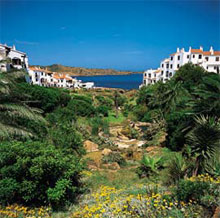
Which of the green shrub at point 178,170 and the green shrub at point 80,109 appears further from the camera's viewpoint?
the green shrub at point 80,109

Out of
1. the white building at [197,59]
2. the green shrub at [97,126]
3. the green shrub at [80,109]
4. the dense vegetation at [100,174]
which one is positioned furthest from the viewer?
the white building at [197,59]

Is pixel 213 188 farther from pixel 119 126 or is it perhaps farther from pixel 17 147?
pixel 119 126

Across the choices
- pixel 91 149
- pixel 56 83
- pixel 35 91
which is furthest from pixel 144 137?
pixel 56 83

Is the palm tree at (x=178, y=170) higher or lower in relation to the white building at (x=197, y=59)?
lower

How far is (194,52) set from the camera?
44.3m

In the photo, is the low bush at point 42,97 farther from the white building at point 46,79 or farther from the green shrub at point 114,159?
the white building at point 46,79

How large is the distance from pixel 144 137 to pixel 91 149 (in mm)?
8609

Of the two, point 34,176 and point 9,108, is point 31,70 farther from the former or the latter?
point 34,176

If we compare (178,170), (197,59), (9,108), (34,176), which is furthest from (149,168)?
(197,59)

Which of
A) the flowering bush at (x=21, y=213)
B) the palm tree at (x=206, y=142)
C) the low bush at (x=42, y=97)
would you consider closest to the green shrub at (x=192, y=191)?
the palm tree at (x=206, y=142)

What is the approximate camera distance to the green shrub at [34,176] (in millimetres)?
6355

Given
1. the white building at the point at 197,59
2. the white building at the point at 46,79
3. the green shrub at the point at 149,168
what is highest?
the white building at the point at 197,59

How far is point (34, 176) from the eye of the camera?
21.3 ft

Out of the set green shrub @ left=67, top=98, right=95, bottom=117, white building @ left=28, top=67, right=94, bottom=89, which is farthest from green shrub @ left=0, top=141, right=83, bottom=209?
white building @ left=28, top=67, right=94, bottom=89
